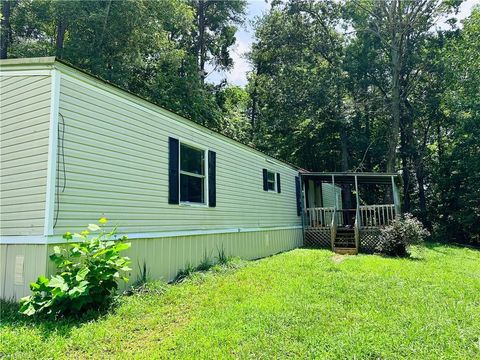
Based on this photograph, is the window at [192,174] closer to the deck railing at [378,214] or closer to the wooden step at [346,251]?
the wooden step at [346,251]

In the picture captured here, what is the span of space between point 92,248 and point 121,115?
7.79 ft

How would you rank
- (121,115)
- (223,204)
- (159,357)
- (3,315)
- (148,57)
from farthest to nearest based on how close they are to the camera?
1. (148,57)
2. (223,204)
3. (121,115)
4. (3,315)
5. (159,357)

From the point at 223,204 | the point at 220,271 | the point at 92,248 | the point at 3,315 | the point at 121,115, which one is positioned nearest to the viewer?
the point at 3,315

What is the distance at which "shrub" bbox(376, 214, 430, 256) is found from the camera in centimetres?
1071

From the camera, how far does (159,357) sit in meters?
3.30

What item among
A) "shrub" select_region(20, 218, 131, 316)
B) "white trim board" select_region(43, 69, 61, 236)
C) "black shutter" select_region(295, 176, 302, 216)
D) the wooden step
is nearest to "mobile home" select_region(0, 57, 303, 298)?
"white trim board" select_region(43, 69, 61, 236)

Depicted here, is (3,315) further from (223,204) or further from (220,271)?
(223,204)

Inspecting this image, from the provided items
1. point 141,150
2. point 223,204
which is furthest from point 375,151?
point 141,150

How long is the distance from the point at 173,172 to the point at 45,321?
3.50 meters

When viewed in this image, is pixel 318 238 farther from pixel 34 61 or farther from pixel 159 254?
pixel 34 61

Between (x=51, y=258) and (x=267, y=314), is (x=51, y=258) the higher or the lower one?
the higher one

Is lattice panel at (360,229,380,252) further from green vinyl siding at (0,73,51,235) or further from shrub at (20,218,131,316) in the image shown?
green vinyl siding at (0,73,51,235)

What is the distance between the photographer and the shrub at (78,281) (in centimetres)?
405

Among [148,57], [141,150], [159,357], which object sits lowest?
[159,357]
